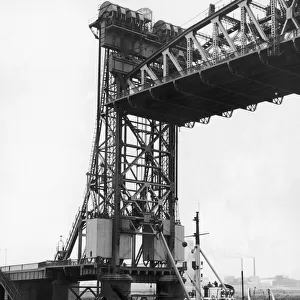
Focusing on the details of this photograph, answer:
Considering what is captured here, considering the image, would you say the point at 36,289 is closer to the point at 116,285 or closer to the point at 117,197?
the point at 116,285

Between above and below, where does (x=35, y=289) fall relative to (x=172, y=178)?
below

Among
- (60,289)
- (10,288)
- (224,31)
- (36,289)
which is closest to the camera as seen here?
(224,31)

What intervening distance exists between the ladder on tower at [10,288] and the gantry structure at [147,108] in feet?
16.1

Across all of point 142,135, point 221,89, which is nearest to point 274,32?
point 221,89

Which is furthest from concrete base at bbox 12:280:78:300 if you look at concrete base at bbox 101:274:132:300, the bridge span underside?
the bridge span underside

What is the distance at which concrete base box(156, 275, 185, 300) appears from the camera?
47.2 meters

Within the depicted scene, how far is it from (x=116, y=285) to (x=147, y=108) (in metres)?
12.9

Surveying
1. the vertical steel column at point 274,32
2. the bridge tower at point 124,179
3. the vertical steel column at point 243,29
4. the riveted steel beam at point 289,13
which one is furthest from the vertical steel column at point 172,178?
the riveted steel beam at point 289,13

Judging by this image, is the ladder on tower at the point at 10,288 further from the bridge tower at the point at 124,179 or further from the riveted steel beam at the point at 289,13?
the riveted steel beam at the point at 289,13

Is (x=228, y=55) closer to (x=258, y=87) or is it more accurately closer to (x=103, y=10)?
(x=258, y=87)

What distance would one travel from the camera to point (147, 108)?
47.1 m

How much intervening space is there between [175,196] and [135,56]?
11.5m

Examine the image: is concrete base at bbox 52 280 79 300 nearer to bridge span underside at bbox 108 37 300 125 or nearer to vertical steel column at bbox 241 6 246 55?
bridge span underside at bbox 108 37 300 125

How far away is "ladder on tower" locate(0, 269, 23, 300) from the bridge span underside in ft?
57.3
